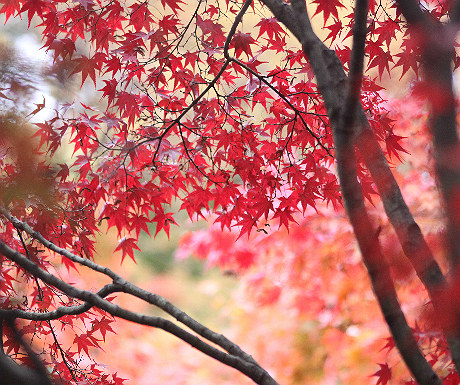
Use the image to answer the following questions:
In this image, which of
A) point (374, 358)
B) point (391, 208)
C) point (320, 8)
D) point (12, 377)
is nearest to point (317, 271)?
point (374, 358)

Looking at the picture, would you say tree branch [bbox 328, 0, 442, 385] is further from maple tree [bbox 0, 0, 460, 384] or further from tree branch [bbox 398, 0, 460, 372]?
tree branch [bbox 398, 0, 460, 372]

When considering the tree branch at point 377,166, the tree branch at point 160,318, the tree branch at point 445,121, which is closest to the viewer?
the tree branch at point 445,121

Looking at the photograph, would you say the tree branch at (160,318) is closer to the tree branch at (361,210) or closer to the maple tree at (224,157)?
the maple tree at (224,157)

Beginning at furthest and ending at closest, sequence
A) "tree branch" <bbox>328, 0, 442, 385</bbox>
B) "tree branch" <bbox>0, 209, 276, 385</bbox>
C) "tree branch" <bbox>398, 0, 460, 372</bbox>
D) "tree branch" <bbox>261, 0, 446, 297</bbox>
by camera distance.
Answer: "tree branch" <bbox>261, 0, 446, 297</bbox> < "tree branch" <bbox>0, 209, 276, 385</bbox> < "tree branch" <bbox>328, 0, 442, 385</bbox> < "tree branch" <bbox>398, 0, 460, 372</bbox>

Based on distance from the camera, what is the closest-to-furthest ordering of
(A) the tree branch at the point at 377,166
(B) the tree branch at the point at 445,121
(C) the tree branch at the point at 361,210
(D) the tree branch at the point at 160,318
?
1. (B) the tree branch at the point at 445,121
2. (C) the tree branch at the point at 361,210
3. (D) the tree branch at the point at 160,318
4. (A) the tree branch at the point at 377,166

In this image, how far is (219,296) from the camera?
31.7 feet

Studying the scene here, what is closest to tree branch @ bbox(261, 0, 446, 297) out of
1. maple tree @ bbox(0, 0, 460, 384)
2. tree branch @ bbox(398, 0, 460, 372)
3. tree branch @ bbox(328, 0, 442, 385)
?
maple tree @ bbox(0, 0, 460, 384)

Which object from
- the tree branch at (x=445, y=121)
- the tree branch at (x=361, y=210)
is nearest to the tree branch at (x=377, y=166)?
the tree branch at (x=361, y=210)

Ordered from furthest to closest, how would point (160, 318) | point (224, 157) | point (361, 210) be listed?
point (224, 157), point (160, 318), point (361, 210)

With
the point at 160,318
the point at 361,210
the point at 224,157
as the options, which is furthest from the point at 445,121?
the point at 224,157

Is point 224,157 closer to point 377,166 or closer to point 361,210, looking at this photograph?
point 377,166

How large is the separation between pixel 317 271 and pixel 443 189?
13.7 ft

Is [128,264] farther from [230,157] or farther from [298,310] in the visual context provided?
→ [230,157]

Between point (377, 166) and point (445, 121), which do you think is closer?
point (445, 121)
